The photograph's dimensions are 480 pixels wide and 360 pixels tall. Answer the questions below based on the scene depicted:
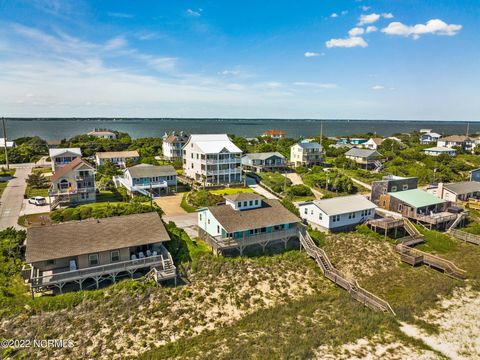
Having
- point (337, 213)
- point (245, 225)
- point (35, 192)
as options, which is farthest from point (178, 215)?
point (35, 192)

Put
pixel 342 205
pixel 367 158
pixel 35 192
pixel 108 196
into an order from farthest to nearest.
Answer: pixel 367 158
pixel 35 192
pixel 108 196
pixel 342 205

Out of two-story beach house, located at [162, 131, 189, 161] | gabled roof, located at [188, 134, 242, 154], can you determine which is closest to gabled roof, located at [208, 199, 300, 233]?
gabled roof, located at [188, 134, 242, 154]

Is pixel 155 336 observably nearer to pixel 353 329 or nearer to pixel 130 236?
pixel 130 236

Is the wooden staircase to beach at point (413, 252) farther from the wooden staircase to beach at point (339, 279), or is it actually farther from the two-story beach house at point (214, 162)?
the two-story beach house at point (214, 162)

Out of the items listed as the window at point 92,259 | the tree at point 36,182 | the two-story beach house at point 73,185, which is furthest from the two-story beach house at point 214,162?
the window at point 92,259

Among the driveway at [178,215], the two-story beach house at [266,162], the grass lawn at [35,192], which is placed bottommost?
the driveway at [178,215]

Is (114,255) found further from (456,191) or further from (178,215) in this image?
(456,191)
